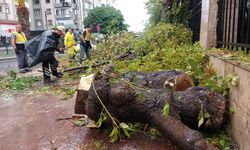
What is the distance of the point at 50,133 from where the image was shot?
3.75m

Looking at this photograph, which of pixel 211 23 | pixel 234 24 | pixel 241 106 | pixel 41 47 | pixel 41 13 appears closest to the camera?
pixel 241 106

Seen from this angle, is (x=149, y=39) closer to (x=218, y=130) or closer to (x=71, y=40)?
(x=218, y=130)

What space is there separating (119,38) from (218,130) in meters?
7.69

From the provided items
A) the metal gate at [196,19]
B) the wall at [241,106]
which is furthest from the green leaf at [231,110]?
the metal gate at [196,19]

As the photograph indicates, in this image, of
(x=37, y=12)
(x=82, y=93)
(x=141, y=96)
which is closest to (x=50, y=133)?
(x=82, y=93)

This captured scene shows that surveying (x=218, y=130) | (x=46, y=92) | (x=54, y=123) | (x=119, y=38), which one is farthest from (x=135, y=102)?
(x=119, y=38)

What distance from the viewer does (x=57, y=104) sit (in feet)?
17.4

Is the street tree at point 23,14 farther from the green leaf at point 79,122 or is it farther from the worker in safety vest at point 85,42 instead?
the green leaf at point 79,122

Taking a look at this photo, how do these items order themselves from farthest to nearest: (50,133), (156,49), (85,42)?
(85,42) → (156,49) → (50,133)

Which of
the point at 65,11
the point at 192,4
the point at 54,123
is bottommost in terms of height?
the point at 54,123

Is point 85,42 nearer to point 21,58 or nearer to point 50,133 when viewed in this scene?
point 21,58

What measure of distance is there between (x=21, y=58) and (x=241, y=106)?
30.3 ft

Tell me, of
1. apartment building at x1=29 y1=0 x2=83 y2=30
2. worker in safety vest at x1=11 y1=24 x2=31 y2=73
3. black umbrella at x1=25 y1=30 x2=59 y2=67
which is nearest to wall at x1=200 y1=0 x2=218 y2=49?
black umbrella at x1=25 y1=30 x2=59 y2=67

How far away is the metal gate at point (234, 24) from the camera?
336 cm
